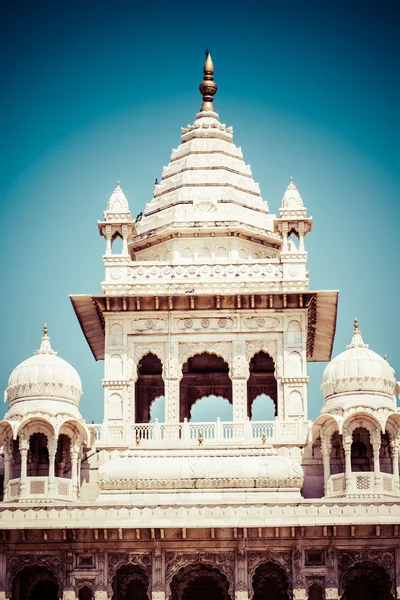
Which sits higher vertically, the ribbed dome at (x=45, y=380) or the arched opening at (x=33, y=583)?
the ribbed dome at (x=45, y=380)

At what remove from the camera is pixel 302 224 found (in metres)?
50.0

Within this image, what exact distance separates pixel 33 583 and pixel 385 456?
33.3 ft

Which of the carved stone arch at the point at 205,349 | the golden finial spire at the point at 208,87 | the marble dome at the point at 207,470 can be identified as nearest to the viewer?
the marble dome at the point at 207,470

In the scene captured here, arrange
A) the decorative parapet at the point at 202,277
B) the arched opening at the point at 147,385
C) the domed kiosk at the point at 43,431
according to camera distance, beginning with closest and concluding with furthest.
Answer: the domed kiosk at the point at 43,431
the decorative parapet at the point at 202,277
the arched opening at the point at 147,385

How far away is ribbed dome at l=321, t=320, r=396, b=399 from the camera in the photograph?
148 ft

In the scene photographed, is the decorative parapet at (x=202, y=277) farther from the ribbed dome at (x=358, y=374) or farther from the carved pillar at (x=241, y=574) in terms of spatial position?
the carved pillar at (x=241, y=574)

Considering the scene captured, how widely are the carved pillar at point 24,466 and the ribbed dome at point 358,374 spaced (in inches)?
323

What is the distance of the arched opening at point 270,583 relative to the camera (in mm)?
41781

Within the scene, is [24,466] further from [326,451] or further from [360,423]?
[360,423]

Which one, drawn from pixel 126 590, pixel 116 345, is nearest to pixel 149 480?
pixel 126 590

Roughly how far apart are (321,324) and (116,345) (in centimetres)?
690

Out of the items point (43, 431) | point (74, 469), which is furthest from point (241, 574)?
point (43, 431)

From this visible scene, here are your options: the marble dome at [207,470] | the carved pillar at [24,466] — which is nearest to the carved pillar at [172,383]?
the marble dome at [207,470]

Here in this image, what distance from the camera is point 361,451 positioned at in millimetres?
46312
